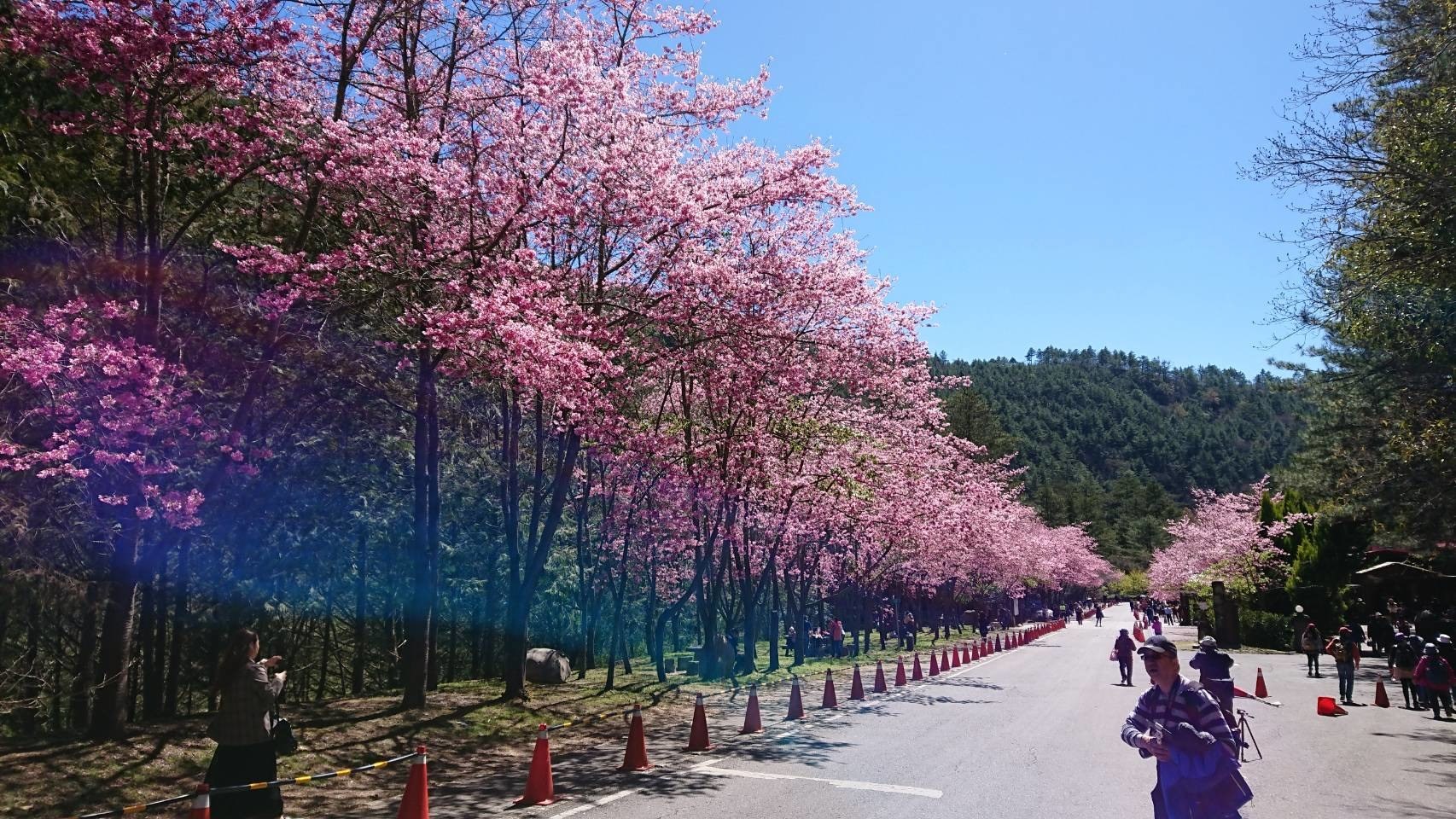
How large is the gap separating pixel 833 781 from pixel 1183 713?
5.61 m

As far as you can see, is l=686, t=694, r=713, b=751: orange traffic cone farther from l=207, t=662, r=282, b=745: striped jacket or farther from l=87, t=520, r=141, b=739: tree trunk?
l=87, t=520, r=141, b=739: tree trunk

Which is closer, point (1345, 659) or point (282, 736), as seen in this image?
point (282, 736)

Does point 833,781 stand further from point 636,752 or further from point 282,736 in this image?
point 282,736

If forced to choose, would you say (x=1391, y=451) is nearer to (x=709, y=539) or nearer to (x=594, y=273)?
(x=709, y=539)

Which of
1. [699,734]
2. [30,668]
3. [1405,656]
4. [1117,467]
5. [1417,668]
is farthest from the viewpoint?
[1117,467]

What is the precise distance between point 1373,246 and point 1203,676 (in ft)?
23.3

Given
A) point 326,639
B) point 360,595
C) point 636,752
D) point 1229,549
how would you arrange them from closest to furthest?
point 636,752 → point 360,595 → point 326,639 → point 1229,549

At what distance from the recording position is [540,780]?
363 inches

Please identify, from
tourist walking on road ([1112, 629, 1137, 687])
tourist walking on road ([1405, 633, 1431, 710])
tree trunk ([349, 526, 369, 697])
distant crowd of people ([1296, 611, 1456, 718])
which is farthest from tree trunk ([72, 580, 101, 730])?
tourist walking on road ([1405, 633, 1431, 710])

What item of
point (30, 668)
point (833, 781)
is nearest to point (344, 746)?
point (833, 781)

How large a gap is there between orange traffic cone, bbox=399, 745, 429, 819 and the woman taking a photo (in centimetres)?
100

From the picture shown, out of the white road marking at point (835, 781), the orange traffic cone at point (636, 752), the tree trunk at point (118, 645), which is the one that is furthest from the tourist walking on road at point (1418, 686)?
the tree trunk at point (118, 645)

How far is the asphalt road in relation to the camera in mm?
8836

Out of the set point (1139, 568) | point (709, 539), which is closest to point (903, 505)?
point (709, 539)
